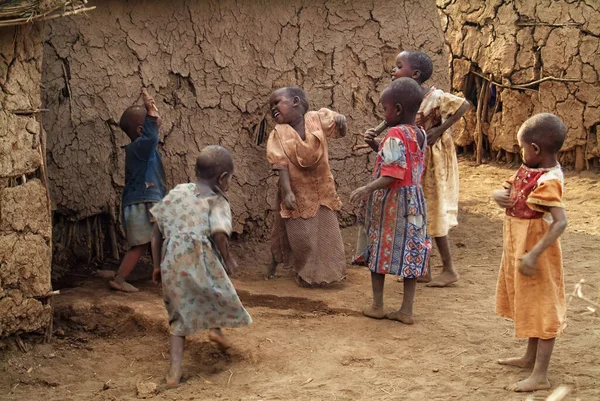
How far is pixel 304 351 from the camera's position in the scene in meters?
4.39

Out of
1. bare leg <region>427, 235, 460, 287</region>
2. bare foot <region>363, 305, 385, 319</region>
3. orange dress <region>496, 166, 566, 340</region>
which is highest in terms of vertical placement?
orange dress <region>496, 166, 566, 340</region>

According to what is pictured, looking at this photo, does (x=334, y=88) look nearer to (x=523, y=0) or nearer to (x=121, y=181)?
(x=121, y=181)

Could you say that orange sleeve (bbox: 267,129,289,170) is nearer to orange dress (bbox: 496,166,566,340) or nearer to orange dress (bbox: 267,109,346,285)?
orange dress (bbox: 267,109,346,285)

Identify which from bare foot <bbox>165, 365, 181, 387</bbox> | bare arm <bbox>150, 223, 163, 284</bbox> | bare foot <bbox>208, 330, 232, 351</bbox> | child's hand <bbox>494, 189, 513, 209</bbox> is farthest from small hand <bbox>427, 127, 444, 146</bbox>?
bare foot <bbox>165, 365, 181, 387</bbox>

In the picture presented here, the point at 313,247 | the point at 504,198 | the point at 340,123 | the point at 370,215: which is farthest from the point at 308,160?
the point at 504,198

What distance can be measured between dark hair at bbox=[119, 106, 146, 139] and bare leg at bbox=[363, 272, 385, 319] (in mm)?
1774

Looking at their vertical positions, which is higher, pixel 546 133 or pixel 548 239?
pixel 546 133

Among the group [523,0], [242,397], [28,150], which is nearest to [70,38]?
[28,150]

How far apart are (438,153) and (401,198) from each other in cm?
99

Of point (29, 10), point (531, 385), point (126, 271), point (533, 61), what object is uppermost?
point (29, 10)

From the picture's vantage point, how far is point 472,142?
9602 millimetres

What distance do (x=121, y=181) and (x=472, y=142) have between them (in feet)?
16.7

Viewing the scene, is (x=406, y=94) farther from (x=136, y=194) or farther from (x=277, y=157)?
(x=136, y=194)

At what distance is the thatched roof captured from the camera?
391 cm
